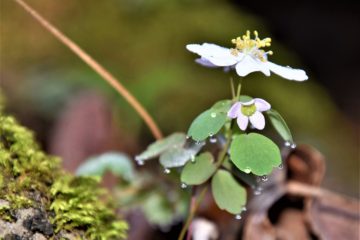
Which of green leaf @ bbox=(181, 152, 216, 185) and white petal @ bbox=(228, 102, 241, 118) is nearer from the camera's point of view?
white petal @ bbox=(228, 102, 241, 118)

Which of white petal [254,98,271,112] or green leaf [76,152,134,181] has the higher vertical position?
green leaf [76,152,134,181]

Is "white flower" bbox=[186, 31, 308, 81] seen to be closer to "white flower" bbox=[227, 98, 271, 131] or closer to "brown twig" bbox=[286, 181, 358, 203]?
"white flower" bbox=[227, 98, 271, 131]

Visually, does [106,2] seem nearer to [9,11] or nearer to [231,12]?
[9,11]

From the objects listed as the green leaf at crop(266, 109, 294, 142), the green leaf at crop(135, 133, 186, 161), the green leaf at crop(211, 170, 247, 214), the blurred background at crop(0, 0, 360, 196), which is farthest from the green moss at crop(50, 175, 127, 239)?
the blurred background at crop(0, 0, 360, 196)

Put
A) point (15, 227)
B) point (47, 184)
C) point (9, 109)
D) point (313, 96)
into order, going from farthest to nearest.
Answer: point (313, 96) < point (9, 109) < point (47, 184) < point (15, 227)

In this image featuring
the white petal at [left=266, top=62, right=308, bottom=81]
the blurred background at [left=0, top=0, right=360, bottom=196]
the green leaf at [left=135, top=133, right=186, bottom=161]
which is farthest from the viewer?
the blurred background at [left=0, top=0, right=360, bottom=196]

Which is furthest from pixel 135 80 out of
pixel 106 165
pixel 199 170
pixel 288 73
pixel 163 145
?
pixel 288 73

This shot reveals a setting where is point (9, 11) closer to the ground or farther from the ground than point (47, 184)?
farther from the ground

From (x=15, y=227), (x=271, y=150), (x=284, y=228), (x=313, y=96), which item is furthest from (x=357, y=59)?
(x=15, y=227)
